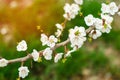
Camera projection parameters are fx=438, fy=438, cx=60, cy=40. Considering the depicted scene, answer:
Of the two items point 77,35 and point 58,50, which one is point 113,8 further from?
point 58,50

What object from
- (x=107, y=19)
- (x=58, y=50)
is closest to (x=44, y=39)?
(x=107, y=19)

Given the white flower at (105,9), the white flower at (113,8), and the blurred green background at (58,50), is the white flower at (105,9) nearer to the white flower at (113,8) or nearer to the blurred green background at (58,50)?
the white flower at (113,8)

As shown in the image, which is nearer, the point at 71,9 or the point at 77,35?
the point at 77,35

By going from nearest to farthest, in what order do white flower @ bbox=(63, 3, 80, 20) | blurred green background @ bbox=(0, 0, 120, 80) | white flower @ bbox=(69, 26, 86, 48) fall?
white flower @ bbox=(69, 26, 86, 48)
white flower @ bbox=(63, 3, 80, 20)
blurred green background @ bbox=(0, 0, 120, 80)

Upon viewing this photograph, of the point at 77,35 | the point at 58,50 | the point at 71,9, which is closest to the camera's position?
the point at 77,35

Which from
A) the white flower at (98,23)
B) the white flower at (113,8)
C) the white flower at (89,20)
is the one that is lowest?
the white flower at (98,23)

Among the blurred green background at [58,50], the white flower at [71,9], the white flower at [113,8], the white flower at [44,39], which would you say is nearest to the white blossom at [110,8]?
the white flower at [113,8]

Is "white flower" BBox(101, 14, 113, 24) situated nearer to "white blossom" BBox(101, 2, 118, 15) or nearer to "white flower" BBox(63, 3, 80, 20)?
"white blossom" BBox(101, 2, 118, 15)

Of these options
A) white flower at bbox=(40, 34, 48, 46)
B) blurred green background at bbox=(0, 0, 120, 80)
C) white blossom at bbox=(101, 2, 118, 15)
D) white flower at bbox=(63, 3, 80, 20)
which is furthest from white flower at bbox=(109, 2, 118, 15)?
blurred green background at bbox=(0, 0, 120, 80)
